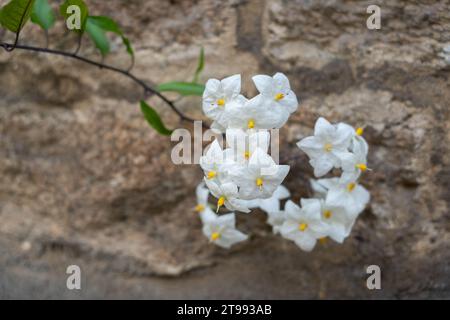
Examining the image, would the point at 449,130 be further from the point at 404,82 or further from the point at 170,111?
the point at 170,111

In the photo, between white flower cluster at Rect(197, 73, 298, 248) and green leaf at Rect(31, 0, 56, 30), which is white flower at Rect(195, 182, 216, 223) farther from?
green leaf at Rect(31, 0, 56, 30)

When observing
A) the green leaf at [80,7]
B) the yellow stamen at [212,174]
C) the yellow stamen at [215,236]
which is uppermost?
the green leaf at [80,7]

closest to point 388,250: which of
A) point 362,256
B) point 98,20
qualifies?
point 362,256

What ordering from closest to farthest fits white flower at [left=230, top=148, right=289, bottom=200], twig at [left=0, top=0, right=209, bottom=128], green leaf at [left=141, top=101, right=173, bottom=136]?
white flower at [left=230, top=148, right=289, bottom=200], twig at [left=0, top=0, right=209, bottom=128], green leaf at [left=141, top=101, right=173, bottom=136]

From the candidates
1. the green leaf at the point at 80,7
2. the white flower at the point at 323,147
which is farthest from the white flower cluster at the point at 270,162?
the green leaf at the point at 80,7

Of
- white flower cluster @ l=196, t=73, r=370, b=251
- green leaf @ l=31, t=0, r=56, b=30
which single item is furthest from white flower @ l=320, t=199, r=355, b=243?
green leaf @ l=31, t=0, r=56, b=30

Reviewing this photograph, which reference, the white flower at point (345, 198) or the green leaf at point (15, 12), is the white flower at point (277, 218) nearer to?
the white flower at point (345, 198)
